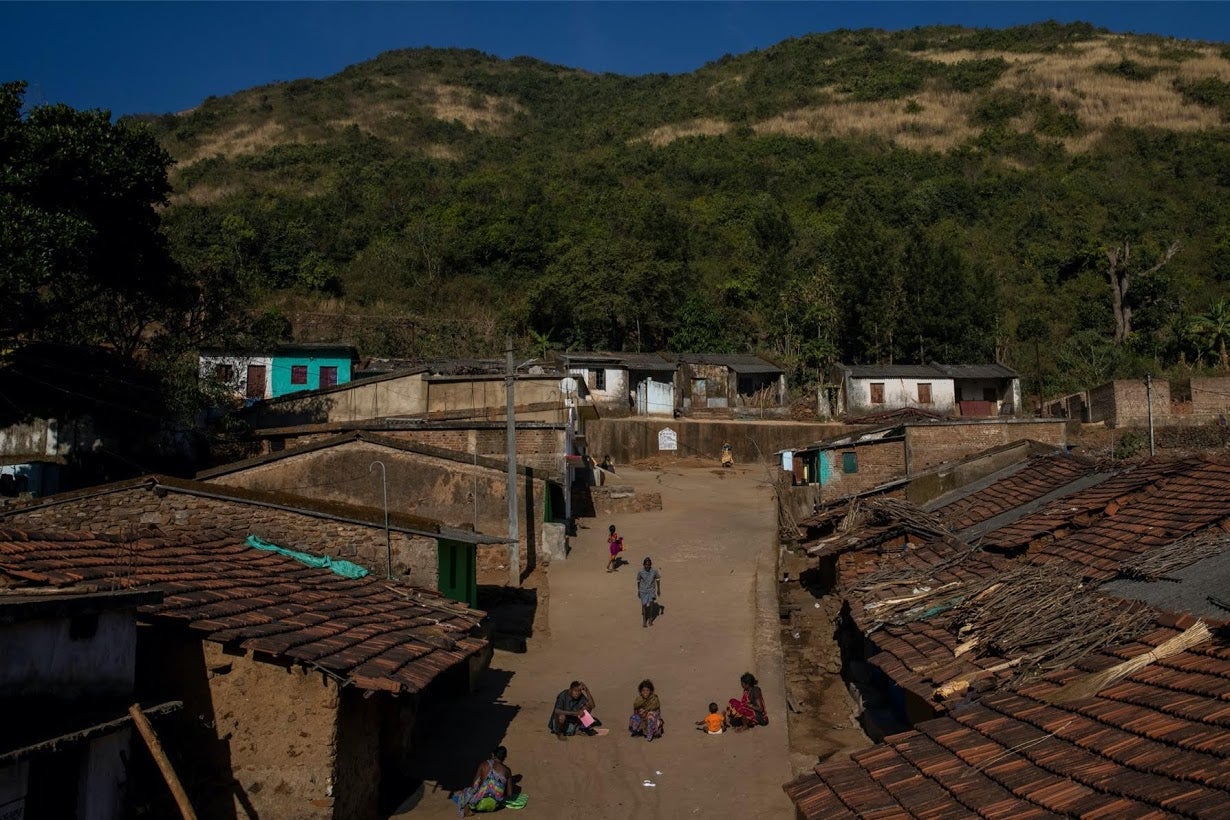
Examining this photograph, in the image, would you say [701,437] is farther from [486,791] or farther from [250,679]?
[250,679]

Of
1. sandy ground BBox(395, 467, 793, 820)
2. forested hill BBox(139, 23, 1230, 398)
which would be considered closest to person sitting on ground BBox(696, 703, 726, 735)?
sandy ground BBox(395, 467, 793, 820)

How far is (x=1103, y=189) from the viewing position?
220ft

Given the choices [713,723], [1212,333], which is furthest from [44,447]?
[1212,333]

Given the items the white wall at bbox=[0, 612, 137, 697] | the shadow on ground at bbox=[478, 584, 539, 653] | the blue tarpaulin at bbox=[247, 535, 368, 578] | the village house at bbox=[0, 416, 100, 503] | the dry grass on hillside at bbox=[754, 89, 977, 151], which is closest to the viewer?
the white wall at bbox=[0, 612, 137, 697]

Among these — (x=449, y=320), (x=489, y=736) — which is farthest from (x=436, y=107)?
(x=489, y=736)

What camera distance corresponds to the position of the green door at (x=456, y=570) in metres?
15.4

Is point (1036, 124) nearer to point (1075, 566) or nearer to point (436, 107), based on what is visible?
point (436, 107)

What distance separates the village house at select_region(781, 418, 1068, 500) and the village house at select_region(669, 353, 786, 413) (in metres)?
16.1

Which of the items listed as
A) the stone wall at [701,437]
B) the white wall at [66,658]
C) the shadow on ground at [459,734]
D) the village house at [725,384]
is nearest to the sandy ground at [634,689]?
the shadow on ground at [459,734]

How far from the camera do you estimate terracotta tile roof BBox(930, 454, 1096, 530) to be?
1708 cm

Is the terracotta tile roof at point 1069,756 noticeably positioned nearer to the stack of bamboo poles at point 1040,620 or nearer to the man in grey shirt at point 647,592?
the stack of bamboo poles at point 1040,620

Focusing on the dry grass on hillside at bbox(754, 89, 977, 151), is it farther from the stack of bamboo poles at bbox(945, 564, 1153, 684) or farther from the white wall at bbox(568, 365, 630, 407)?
the stack of bamboo poles at bbox(945, 564, 1153, 684)

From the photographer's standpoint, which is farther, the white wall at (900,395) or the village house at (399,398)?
the white wall at (900,395)

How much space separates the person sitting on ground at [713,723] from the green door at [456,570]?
166 inches
